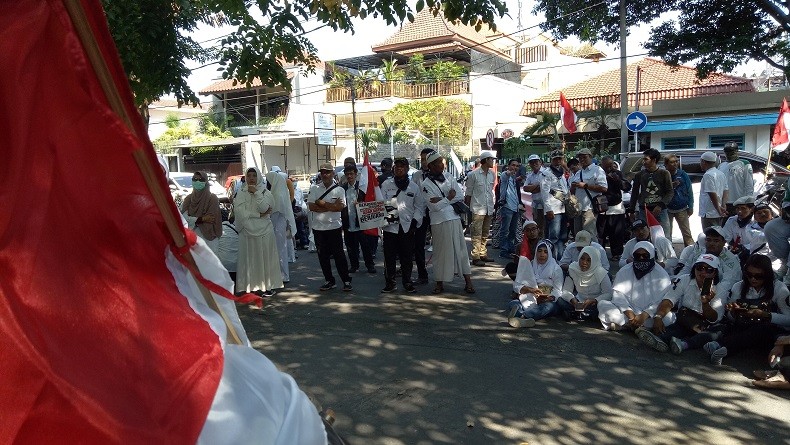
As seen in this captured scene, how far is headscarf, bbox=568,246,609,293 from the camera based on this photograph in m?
6.99

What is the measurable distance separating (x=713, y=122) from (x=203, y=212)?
705 inches

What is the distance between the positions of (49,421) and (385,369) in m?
3.86

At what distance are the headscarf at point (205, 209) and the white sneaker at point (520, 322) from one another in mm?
3632

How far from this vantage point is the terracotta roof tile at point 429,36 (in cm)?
3044

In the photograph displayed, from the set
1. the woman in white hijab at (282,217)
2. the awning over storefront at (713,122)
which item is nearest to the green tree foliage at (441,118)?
the awning over storefront at (713,122)

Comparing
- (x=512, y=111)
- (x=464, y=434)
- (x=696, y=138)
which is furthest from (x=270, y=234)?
(x=512, y=111)

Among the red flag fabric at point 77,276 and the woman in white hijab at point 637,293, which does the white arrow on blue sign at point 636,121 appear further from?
the red flag fabric at point 77,276

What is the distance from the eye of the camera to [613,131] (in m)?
24.6

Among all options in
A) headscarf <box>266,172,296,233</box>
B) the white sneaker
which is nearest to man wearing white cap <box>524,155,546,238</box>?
headscarf <box>266,172,296,233</box>

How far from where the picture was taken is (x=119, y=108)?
7.32 feet

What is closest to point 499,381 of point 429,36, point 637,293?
point 637,293

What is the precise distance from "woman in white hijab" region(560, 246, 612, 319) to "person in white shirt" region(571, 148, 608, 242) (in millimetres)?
2804

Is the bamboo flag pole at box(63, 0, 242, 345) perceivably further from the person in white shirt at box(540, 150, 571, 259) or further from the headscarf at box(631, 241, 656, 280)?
the person in white shirt at box(540, 150, 571, 259)

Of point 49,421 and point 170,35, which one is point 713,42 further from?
point 49,421
